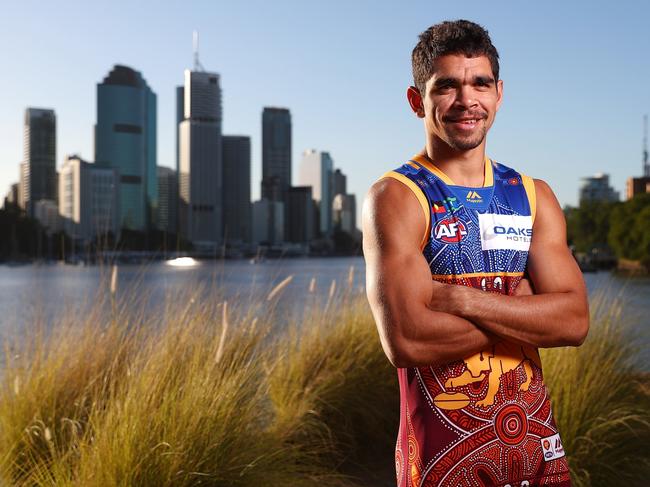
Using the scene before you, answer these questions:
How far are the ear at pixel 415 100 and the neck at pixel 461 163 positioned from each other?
10 cm

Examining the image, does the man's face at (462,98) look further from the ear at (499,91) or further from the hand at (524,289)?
the hand at (524,289)

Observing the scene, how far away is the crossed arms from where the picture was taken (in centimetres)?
170

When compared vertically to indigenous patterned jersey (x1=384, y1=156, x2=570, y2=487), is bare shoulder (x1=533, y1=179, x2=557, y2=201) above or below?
above

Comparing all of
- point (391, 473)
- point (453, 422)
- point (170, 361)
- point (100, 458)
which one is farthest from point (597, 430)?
point (453, 422)

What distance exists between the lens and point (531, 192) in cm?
187

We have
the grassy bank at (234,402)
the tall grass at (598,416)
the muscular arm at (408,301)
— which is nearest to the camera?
the muscular arm at (408,301)

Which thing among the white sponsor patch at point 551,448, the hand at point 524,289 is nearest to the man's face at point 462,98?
the hand at point 524,289

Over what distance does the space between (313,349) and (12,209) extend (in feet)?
391

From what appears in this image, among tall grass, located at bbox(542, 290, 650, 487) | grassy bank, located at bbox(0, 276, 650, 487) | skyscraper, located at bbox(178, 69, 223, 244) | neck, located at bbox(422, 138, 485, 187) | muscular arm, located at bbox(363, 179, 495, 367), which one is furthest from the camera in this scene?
skyscraper, located at bbox(178, 69, 223, 244)

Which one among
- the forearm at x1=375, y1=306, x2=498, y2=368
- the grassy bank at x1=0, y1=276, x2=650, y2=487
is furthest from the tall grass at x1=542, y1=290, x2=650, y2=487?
the forearm at x1=375, y1=306, x2=498, y2=368

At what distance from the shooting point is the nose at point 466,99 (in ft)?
5.69

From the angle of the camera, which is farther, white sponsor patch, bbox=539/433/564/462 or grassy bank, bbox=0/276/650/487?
grassy bank, bbox=0/276/650/487

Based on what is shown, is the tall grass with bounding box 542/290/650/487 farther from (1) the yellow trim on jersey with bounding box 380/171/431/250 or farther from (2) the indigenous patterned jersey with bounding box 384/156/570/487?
(1) the yellow trim on jersey with bounding box 380/171/431/250

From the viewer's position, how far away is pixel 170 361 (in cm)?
398
